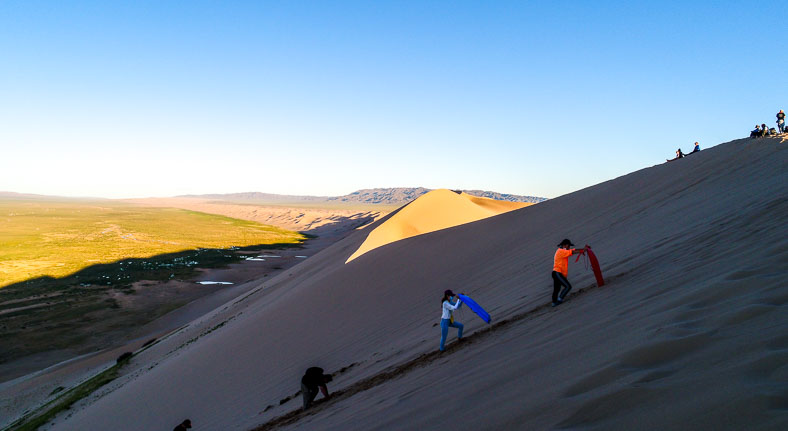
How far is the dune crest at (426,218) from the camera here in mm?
26991

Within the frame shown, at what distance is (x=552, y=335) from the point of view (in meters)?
4.64

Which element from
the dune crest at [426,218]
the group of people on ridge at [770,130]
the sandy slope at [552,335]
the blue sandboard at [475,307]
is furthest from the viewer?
the dune crest at [426,218]

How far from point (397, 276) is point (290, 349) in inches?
185

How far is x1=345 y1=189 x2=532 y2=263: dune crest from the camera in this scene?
27.0m

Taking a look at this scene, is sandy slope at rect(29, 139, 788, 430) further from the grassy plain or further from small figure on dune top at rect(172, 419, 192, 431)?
the grassy plain

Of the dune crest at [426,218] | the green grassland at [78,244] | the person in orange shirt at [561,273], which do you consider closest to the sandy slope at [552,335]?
the person in orange shirt at [561,273]

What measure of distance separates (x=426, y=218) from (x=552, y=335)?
27.9 metres

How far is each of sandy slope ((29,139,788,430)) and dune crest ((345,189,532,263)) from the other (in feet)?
33.0

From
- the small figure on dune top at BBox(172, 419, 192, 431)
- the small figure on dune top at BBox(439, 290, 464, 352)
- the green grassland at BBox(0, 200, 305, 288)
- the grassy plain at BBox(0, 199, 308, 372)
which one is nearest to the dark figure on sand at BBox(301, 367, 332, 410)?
the small figure on dune top at BBox(439, 290, 464, 352)

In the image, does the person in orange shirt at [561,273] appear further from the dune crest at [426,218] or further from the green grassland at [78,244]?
the green grassland at [78,244]

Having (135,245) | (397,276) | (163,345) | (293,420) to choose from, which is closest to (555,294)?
(293,420)

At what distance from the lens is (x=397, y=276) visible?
1435cm

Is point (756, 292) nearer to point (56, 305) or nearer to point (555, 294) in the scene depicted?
point (555, 294)

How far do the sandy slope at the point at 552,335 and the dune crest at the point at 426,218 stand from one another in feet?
33.0
